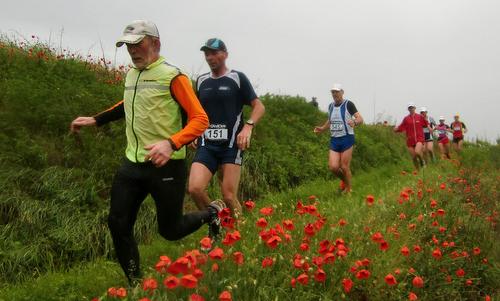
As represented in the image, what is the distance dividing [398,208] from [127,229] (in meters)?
3.84

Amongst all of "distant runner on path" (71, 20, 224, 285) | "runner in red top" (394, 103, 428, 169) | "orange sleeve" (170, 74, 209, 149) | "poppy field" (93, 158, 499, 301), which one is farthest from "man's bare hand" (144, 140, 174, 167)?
"runner in red top" (394, 103, 428, 169)

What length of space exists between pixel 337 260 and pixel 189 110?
1.64 metres

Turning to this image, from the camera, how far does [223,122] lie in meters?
5.88

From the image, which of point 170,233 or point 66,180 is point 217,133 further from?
point 66,180

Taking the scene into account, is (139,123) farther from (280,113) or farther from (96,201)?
(280,113)

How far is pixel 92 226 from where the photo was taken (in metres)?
6.64

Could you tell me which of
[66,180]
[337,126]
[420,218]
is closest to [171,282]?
[420,218]

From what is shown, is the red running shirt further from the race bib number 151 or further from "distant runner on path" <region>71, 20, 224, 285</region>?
"distant runner on path" <region>71, 20, 224, 285</region>

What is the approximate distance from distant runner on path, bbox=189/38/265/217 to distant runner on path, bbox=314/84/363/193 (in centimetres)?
411

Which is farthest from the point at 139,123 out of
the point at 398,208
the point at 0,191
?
the point at 398,208

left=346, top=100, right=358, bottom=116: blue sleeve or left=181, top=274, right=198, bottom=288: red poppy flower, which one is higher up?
left=346, top=100, right=358, bottom=116: blue sleeve

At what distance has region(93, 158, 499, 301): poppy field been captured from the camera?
11.1 feet

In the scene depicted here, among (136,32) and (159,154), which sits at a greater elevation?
(136,32)

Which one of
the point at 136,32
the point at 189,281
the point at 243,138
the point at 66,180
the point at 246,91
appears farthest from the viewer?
the point at 66,180
